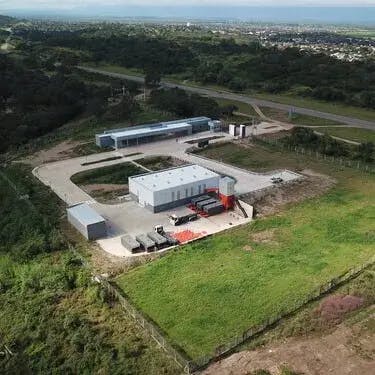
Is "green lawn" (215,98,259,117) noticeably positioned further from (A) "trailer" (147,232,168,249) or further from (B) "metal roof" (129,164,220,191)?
(A) "trailer" (147,232,168,249)

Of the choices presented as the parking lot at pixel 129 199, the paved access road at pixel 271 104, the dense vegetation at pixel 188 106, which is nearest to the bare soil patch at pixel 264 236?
the parking lot at pixel 129 199

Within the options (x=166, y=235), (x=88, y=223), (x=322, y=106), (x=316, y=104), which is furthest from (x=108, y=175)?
(x=316, y=104)

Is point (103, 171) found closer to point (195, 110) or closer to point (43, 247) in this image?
point (43, 247)

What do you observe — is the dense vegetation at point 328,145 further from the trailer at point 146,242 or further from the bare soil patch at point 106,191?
the trailer at point 146,242

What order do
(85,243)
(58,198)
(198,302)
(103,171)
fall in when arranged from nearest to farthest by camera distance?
(198,302) → (85,243) → (58,198) → (103,171)

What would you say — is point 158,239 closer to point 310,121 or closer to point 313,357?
point 313,357

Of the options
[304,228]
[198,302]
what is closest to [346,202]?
A: [304,228]

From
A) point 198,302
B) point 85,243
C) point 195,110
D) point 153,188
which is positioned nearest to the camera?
point 198,302
